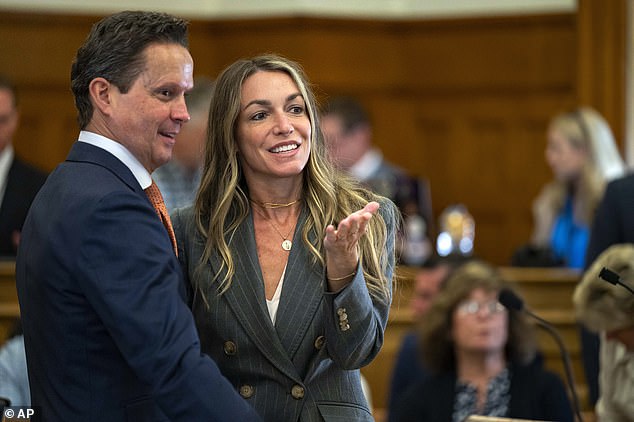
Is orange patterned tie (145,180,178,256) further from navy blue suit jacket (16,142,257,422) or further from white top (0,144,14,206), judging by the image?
white top (0,144,14,206)

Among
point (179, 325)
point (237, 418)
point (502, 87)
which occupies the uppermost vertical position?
point (502, 87)

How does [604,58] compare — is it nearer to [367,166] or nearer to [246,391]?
[367,166]

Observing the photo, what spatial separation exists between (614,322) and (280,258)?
44.2 inches

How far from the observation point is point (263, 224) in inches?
100

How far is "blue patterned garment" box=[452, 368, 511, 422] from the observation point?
4.29 m

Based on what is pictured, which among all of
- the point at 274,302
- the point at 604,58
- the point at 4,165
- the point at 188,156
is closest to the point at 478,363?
the point at 188,156

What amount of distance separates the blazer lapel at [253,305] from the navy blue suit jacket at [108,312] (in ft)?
0.85

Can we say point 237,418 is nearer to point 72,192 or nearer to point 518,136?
point 72,192

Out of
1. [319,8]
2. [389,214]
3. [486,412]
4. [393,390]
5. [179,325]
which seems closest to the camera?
[179,325]

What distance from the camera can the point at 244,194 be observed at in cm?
257

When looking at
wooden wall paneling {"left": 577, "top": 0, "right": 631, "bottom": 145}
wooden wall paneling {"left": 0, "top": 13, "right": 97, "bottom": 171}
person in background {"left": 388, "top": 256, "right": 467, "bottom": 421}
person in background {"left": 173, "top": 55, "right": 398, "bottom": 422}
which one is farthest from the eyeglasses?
wooden wall paneling {"left": 0, "top": 13, "right": 97, "bottom": 171}

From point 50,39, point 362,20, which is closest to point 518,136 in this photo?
point 362,20

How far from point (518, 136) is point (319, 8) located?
1758mm

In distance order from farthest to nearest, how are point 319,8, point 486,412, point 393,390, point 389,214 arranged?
point 319,8
point 393,390
point 486,412
point 389,214
